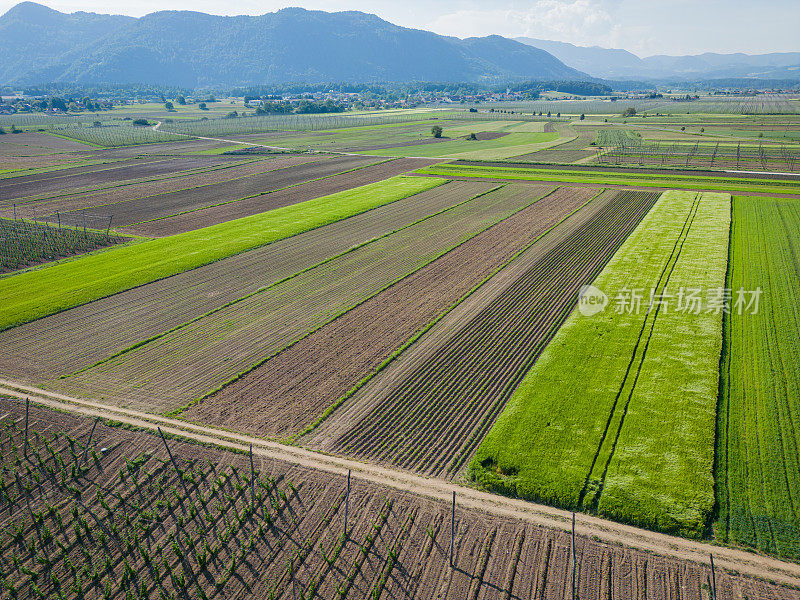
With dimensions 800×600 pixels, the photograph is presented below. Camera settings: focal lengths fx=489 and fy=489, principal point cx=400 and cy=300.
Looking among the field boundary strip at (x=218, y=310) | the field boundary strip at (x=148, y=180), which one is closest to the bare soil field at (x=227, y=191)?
the field boundary strip at (x=148, y=180)

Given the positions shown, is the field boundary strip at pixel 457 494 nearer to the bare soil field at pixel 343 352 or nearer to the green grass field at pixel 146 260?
the bare soil field at pixel 343 352

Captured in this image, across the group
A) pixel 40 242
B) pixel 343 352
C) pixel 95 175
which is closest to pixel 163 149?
pixel 95 175

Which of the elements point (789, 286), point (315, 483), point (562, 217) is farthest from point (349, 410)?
point (562, 217)

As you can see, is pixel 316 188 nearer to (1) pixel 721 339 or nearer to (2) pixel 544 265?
(2) pixel 544 265

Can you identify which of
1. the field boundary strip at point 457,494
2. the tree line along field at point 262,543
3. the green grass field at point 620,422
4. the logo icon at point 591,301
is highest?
the logo icon at point 591,301

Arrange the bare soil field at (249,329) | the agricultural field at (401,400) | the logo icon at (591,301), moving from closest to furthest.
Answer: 1. the agricultural field at (401,400)
2. the bare soil field at (249,329)
3. the logo icon at (591,301)
